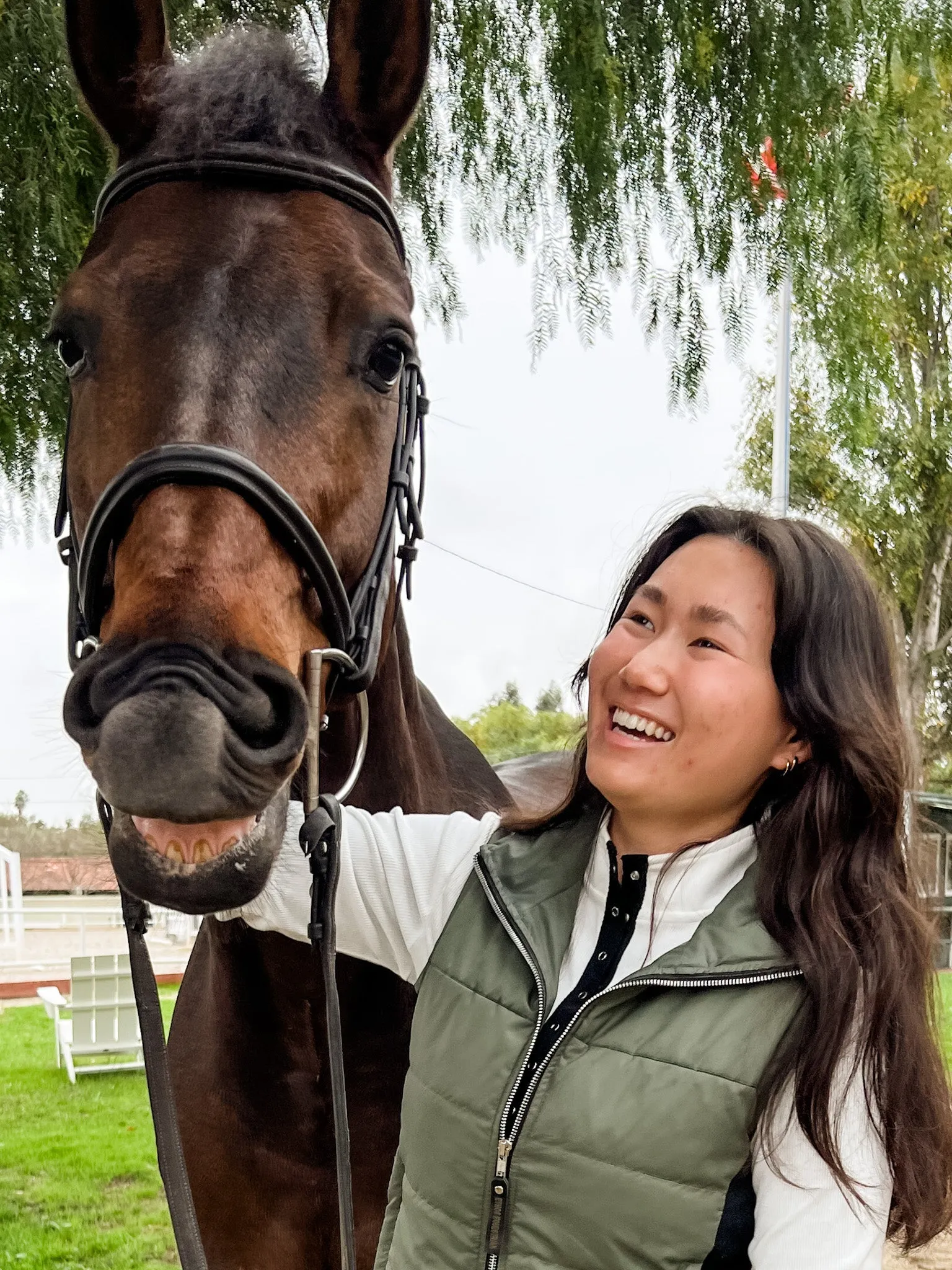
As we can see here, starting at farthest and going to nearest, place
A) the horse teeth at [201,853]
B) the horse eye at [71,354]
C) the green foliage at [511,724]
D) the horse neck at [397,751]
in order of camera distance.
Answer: the green foliage at [511,724]
the horse neck at [397,751]
the horse eye at [71,354]
the horse teeth at [201,853]

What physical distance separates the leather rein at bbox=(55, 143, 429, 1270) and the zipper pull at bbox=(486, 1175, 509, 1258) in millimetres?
178

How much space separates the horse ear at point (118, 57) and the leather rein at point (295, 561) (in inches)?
5.4

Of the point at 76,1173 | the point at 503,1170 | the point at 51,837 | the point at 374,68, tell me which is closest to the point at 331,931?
the point at 503,1170

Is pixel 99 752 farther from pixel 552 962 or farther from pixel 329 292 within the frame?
pixel 329 292

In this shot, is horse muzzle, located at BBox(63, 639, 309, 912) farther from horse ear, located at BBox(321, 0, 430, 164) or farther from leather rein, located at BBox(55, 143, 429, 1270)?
horse ear, located at BBox(321, 0, 430, 164)

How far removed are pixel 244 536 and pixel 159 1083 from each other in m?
0.74

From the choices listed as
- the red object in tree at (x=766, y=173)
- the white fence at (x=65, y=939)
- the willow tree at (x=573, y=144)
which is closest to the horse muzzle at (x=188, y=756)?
the willow tree at (x=573, y=144)

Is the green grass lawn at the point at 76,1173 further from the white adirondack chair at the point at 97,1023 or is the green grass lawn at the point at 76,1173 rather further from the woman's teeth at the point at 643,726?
the woman's teeth at the point at 643,726

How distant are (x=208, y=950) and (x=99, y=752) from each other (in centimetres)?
112

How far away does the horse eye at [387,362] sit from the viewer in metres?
1.65

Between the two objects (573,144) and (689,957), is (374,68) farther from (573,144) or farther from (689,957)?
(689,957)

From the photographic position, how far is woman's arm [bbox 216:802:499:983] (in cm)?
163

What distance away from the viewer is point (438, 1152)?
1441 millimetres

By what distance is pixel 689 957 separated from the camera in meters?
1.38
